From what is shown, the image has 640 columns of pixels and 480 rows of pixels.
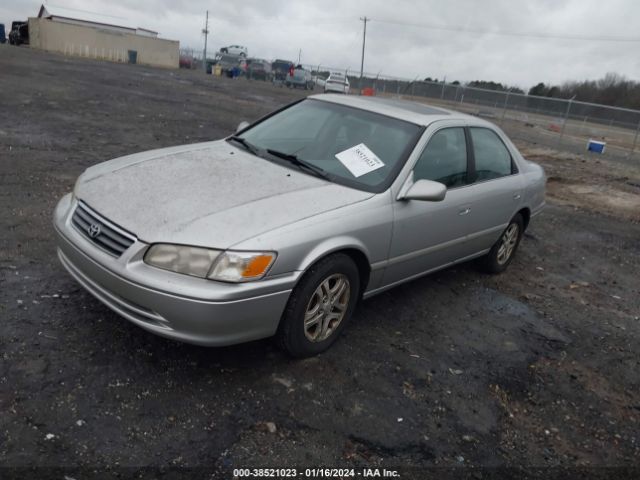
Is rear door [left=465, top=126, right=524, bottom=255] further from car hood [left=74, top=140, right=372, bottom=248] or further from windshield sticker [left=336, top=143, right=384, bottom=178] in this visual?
car hood [left=74, top=140, right=372, bottom=248]

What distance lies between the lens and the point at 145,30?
54.2 meters

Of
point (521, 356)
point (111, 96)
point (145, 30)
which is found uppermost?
point (145, 30)

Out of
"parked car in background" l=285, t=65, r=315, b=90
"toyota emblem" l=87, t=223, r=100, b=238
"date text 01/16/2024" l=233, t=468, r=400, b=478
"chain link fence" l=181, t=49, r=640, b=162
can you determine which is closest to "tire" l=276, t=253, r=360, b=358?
"date text 01/16/2024" l=233, t=468, r=400, b=478

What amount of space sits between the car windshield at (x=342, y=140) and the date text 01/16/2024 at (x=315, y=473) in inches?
69.5

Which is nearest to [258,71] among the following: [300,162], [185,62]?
[185,62]

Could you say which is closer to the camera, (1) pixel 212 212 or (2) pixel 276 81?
(1) pixel 212 212

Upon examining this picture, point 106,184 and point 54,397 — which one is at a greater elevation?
point 106,184

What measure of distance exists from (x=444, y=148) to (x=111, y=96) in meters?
12.7

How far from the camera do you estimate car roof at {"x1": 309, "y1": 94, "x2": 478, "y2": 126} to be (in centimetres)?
407

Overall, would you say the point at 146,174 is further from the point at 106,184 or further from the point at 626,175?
the point at 626,175

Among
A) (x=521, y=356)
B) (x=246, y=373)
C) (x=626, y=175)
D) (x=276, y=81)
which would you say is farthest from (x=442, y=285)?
(x=276, y=81)

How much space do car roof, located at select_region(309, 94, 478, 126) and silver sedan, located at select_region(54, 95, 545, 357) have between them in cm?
3

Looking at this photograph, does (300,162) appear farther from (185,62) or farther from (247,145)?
(185,62)

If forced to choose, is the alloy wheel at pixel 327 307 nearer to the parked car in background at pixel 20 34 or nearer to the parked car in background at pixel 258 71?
the parked car in background at pixel 258 71
